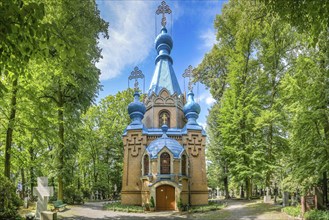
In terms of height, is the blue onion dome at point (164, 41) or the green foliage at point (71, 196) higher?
the blue onion dome at point (164, 41)

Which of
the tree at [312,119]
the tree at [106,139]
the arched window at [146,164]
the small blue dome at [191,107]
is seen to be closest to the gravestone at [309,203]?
the tree at [312,119]

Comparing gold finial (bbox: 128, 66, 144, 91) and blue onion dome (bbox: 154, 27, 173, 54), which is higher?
blue onion dome (bbox: 154, 27, 173, 54)

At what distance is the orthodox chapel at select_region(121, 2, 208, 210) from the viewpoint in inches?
1021

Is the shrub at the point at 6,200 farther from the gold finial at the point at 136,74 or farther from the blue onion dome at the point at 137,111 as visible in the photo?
the gold finial at the point at 136,74

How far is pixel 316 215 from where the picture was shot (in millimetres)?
13555

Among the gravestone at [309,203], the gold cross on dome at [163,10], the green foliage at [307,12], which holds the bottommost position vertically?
the gravestone at [309,203]

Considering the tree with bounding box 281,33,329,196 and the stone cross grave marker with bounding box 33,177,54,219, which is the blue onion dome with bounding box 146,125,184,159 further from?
the stone cross grave marker with bounding box 33,177,54,219

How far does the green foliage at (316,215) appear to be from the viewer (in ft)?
42.7

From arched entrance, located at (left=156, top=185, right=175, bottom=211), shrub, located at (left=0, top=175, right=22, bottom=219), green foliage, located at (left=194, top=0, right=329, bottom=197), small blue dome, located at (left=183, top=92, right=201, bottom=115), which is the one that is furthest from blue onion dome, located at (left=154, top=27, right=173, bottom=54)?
shrub, located at (left=0, top=175, right=22, bottom=219)

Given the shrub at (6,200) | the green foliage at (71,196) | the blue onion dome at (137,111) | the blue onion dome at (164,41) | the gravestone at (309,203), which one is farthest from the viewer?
the blue onion dome at (164,41)

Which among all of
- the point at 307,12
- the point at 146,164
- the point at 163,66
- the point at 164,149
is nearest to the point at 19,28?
the point at 307,12

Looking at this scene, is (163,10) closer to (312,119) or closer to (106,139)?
(106,139)

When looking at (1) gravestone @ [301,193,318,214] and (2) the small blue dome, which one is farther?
(2) the small blue dome

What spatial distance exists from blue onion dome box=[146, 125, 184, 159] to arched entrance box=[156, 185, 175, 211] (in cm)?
294
